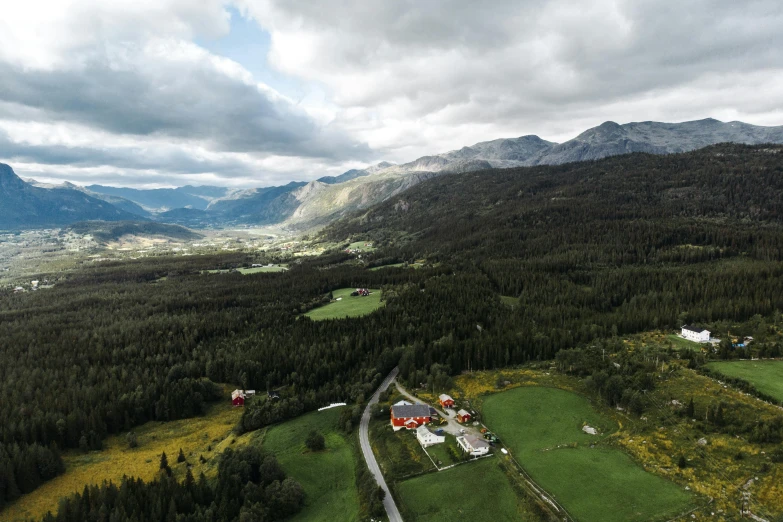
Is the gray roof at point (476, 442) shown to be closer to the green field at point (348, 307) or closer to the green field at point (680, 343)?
the green field at point (680, 343)

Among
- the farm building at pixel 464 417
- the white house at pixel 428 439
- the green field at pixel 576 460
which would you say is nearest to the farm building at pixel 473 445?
the white house at pixel 428 439

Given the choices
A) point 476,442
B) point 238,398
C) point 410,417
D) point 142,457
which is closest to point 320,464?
point 410,417

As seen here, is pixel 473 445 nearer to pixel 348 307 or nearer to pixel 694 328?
pixel 694 328

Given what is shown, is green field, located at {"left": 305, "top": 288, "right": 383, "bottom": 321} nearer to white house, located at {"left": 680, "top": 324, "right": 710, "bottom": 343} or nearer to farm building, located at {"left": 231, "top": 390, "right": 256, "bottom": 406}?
farm building, located at {"left": 231, "top": 390, "right": 256, "bottom": 406}

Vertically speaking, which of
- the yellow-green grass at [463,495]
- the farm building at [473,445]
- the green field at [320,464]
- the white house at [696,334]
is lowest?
the green field at [320,464]

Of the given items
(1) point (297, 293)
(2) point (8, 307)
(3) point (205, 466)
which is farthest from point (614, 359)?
(2) point (8, 307)

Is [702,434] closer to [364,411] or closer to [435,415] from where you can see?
[435,415]

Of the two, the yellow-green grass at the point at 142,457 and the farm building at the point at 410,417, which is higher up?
the farm building at the point at 410,417
